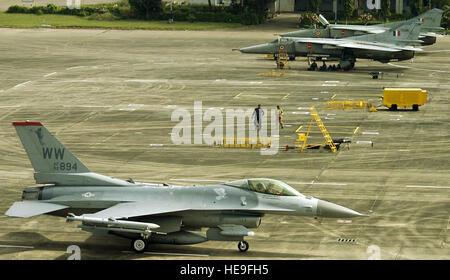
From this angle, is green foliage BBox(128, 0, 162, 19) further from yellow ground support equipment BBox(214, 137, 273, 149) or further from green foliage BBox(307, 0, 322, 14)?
yellow ground support equipment BBox(214, 137, 273, 149)

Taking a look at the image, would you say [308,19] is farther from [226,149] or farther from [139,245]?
[139,245]

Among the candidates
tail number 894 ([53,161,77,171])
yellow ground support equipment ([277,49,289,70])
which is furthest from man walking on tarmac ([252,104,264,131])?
yellow ground support equipment ([277,49,289,70])

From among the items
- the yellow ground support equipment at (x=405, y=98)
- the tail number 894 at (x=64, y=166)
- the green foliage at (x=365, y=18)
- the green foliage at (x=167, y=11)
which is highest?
the green foliage at (x=167, y=11)

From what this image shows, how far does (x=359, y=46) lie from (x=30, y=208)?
45.7m

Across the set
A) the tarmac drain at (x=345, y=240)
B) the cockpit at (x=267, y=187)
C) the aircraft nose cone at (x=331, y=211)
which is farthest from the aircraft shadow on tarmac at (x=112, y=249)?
the cockpit at (x=267, y=187)

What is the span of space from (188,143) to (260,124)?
5904 mm

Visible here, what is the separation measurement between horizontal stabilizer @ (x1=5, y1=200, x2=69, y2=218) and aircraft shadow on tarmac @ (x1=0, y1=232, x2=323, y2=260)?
154cm

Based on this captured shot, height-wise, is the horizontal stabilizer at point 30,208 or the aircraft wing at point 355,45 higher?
the aircraft wing at point 355,45

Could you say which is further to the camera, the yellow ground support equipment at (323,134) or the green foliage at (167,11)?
the green foliage at (167,11)

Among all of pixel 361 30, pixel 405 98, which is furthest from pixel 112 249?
pixel 361 30

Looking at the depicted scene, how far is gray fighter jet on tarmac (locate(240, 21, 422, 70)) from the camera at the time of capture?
221 ft

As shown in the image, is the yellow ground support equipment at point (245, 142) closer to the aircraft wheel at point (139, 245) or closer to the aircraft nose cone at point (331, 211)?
the aircraft nose cone at point (331, 211)

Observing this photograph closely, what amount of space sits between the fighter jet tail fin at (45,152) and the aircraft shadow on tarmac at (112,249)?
2584 millimetres

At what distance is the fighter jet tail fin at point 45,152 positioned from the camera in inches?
1119
